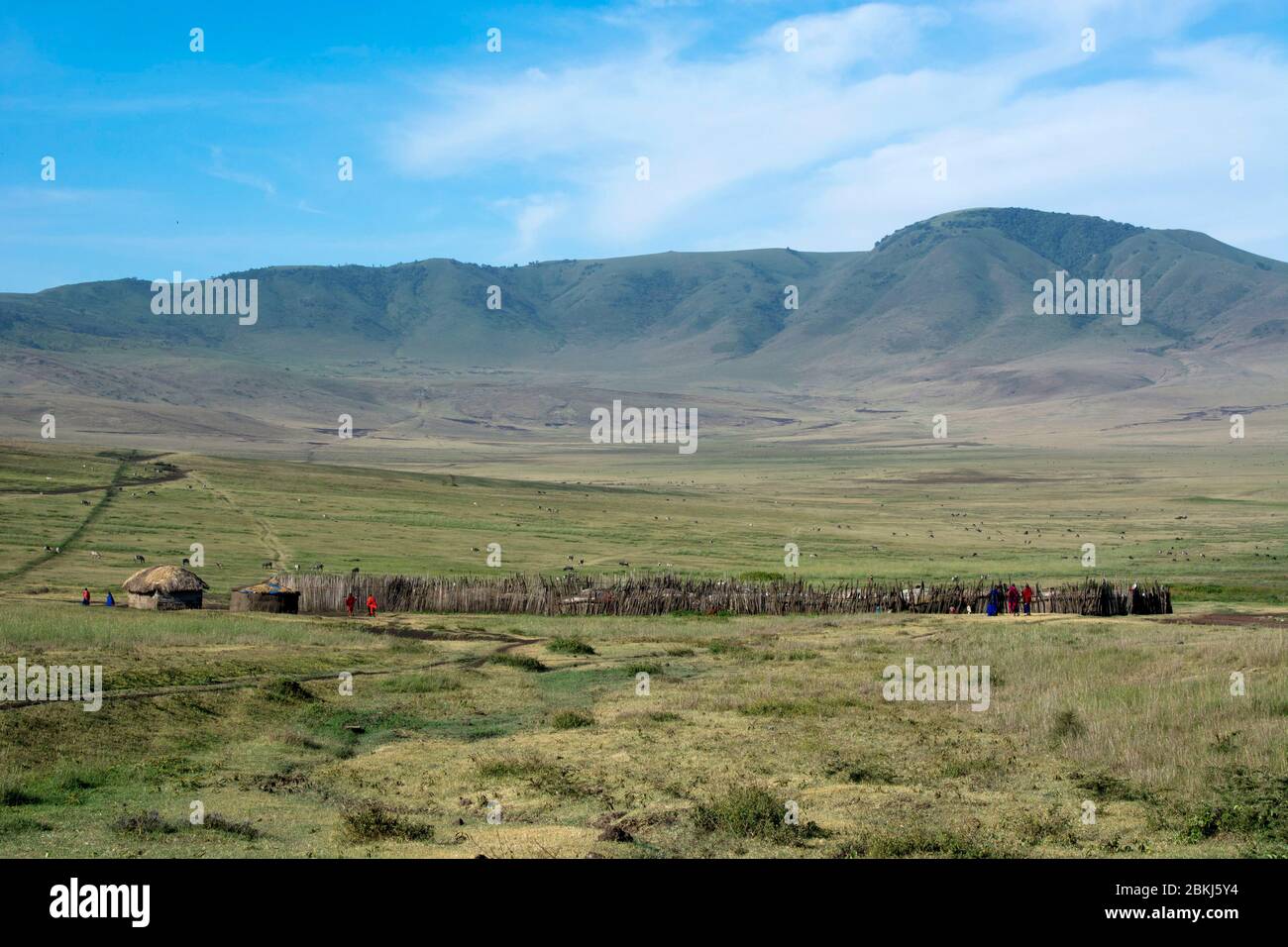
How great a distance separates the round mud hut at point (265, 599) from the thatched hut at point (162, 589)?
3.87ft

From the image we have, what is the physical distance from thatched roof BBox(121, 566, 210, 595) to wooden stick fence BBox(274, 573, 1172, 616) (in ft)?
10.6

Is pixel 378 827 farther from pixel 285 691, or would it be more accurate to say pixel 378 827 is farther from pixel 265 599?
pixel 265 599

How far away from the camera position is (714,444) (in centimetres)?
18312

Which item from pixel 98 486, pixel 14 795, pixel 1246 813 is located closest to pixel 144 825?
pixel 14 795

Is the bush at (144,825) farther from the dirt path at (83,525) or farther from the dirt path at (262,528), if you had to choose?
the dirt path at (262,528)

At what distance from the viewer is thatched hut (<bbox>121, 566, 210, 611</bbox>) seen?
3506 cm

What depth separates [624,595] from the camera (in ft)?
135

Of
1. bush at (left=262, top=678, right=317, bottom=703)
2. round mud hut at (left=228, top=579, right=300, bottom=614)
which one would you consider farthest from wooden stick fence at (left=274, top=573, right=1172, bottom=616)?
bush at (left=262, top=678, right=317, bottom=703)

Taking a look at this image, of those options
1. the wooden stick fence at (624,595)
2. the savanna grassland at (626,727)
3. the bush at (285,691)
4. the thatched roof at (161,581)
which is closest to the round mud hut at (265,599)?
the wooden stick fence at (624,595)

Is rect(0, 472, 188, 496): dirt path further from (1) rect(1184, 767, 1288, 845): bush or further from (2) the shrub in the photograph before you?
(1) rect(1184, 767, 1288, 845): bush

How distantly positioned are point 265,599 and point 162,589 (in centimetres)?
295

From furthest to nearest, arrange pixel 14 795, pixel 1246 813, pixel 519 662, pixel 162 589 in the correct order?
1. pixel 162 589
2. pixel 519 662
3. pixel 14 795
4. pixel 1246 813

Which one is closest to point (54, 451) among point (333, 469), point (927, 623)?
point (333, 469)
